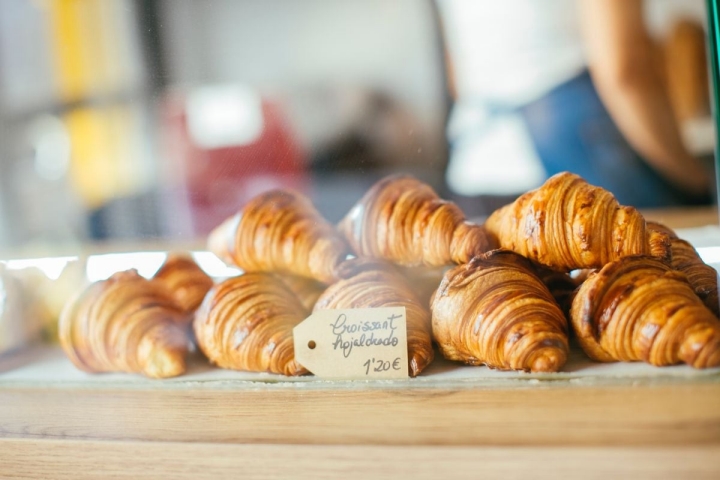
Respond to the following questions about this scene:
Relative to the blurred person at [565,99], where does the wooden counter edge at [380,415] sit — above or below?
below

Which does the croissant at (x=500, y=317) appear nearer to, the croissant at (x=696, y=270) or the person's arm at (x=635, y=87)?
the croissant at (x=696, y=270)

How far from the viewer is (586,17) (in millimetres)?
1668

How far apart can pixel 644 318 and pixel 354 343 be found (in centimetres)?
28

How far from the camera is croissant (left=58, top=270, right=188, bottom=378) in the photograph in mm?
731

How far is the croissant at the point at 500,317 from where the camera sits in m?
0.58

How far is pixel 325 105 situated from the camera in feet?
4.93

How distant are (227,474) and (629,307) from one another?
0.42 m

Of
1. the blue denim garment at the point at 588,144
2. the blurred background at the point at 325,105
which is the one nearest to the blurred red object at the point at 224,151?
the blurred background at the point at 325,105

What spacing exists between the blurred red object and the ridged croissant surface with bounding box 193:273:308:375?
0.15 m

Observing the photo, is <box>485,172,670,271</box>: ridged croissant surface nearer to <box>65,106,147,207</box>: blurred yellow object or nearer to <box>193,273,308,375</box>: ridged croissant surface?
<box>193,273,308,375</box>: ridged croissant surface

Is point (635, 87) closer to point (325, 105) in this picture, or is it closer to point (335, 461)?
point (325, 105)

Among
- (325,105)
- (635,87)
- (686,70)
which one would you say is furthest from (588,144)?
(686,70)

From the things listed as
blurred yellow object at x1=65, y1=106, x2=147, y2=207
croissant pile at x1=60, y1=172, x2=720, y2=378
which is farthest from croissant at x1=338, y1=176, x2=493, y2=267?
blurred yellow object at x1=65, y1=106, x2=147, y2=207

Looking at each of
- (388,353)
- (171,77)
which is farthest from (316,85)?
(388,353)
